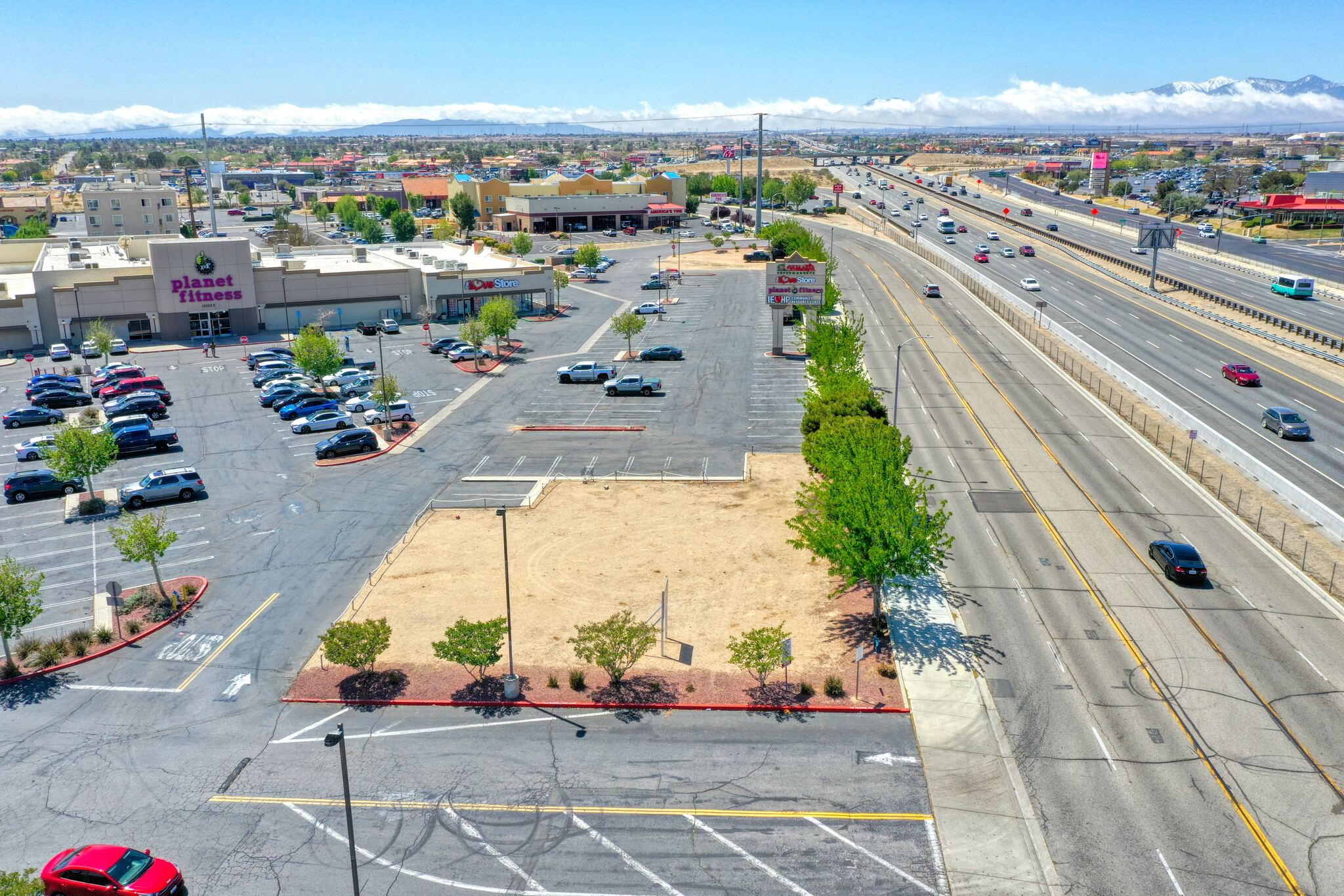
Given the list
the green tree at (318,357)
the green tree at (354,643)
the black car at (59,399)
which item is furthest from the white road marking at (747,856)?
the black car at (59,399)

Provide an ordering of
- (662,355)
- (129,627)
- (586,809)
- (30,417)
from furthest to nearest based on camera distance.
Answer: (662,355) < (30,417) < (129,627) < (586,809)

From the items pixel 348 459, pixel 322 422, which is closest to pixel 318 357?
pixel 322 422

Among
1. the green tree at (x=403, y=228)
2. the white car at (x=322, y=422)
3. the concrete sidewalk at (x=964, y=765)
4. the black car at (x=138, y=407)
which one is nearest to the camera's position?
the concrete sidewalk at (x=964, y=765)

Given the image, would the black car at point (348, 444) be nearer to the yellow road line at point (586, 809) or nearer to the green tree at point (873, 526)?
the green tree at point (873, 526)

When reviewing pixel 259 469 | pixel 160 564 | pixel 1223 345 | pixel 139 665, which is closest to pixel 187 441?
pixel 259 469

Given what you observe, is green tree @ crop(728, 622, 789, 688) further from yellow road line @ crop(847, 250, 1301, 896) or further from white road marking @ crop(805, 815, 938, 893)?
yellow road line @ crop(847, 250, 1301, 896)

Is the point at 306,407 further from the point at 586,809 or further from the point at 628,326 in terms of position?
the point at 586,809

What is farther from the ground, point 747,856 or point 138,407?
point 138,407
